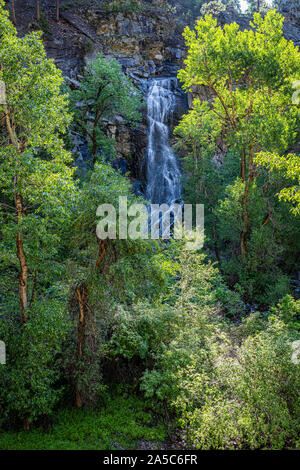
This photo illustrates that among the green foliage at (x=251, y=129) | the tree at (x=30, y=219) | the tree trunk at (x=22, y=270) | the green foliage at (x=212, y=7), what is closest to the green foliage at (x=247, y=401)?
the tree at (x=30, y=219)

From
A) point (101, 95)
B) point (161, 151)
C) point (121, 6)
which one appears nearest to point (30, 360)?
point (101, 95)

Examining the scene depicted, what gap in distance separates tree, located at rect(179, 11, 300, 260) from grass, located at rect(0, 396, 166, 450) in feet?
40.9

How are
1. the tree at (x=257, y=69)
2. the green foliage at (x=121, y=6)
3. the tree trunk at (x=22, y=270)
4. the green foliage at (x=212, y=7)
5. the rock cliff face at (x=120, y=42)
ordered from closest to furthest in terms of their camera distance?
1. the tree trunk at (x=22, y=270)
2. the tree at (x=257, y=69)
3. the rock cliff face at (x=120, y=42)
4. the green foliage at (x=121, y=6)
5. the green foliage at (x=212, y=7)

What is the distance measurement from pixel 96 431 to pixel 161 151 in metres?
22.2

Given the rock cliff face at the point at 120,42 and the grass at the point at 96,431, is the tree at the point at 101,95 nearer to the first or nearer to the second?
the rock cliff face at the point at 120,42

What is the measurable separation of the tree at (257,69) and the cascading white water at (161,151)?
8176 mm

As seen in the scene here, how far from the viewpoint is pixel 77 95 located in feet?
57.3

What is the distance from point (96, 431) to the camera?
7594 millimetres

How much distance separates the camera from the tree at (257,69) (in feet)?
47.2

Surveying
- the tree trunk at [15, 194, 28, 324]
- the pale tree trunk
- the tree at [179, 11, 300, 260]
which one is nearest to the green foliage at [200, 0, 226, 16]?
the tree at [179, 11, 300, 260]

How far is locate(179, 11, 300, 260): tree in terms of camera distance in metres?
14.4

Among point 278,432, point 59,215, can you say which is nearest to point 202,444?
point 278,432

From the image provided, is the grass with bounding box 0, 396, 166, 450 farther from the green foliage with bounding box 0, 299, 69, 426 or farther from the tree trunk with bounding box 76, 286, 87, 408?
the tree trunk with bounding box 76, 286, 87, 408

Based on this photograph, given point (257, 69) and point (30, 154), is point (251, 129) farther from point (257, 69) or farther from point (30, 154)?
point (30, 154)
